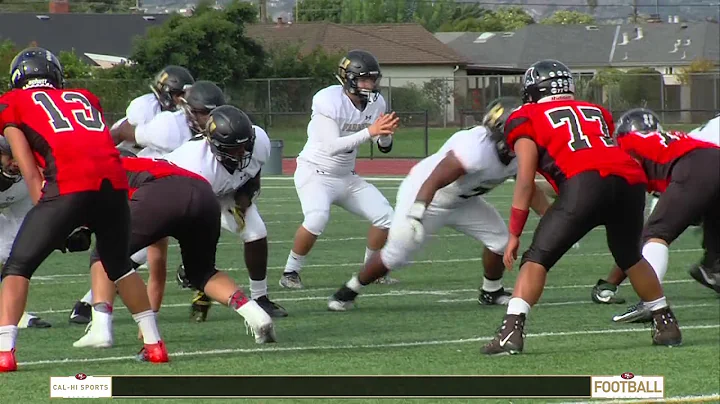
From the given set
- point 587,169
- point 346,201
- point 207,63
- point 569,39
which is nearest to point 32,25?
point 207,63

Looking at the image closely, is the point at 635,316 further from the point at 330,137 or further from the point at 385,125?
the point at 330,137

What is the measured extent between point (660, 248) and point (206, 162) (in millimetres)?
2842

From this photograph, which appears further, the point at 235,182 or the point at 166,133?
the point at 166,133

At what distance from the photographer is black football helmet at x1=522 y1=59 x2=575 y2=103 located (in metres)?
7.25

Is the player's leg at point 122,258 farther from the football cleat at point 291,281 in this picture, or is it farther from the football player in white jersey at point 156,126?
the football cleat at point 291,281

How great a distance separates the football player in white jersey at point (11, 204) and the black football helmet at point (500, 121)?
9.63 ft

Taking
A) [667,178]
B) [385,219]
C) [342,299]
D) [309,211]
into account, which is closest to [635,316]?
[667,178]

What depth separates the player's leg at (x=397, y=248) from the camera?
8.37 metres

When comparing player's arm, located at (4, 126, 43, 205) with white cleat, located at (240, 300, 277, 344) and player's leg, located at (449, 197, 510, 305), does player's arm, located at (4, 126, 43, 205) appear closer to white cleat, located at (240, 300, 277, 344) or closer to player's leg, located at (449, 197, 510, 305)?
white cleat, located at (240, 300, 277, 344)

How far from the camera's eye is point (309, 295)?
9.76 metres

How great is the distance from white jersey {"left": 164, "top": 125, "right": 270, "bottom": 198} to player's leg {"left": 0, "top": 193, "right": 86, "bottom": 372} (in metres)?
1.24

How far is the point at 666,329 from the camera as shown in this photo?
724 centimetres

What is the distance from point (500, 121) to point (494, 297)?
1538mm

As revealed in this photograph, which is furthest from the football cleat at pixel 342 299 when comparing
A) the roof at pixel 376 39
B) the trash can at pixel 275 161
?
the roof at pixel 376 39
